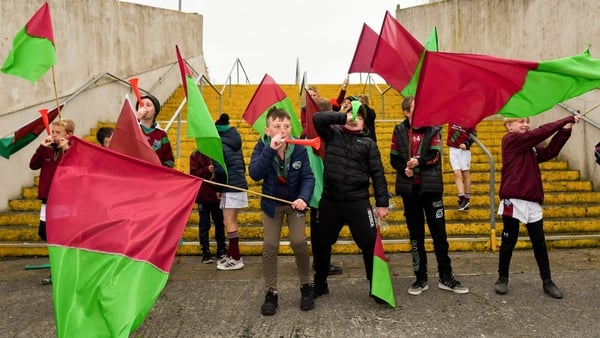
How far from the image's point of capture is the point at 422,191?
4098mm

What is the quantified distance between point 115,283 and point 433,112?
273cm

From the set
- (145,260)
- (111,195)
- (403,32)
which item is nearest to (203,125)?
(111,195)

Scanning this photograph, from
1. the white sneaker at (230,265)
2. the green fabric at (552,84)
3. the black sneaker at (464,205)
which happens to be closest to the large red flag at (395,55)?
the green fabric at (552,84)

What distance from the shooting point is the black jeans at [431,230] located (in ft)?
13.6

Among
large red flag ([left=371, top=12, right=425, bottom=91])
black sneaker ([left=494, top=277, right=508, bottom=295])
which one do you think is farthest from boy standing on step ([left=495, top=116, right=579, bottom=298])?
large red flag ([left=371, top=12, right=425, bottom=91])

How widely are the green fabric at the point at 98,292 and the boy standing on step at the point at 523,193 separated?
120 inches

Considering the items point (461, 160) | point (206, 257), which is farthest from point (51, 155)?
point (461, 160)

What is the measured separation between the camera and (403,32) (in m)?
4.61

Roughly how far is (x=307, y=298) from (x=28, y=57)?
3.44 meters

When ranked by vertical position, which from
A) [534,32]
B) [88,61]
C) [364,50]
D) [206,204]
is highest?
[534,32]

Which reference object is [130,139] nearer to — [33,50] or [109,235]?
[109,235]

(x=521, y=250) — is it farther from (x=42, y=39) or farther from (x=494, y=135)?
(x=42, y=39)

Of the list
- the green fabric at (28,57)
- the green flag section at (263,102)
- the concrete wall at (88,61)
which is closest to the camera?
the green fabric at (28,57)

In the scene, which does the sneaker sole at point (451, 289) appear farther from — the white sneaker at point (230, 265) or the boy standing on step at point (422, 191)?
the white sneaker at point (230, 265)
